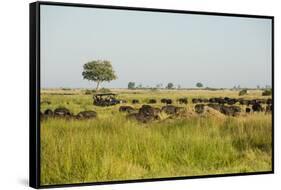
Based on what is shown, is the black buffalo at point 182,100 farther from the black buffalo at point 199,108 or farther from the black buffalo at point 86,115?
the black buffalo at point 86,115

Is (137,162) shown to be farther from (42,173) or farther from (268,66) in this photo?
(268,66)

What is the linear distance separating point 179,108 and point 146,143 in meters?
0.61

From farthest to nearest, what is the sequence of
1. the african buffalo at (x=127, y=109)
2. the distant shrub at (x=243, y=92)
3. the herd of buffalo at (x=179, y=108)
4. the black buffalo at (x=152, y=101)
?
the distant shrub at (x=243, y=92)
the black buffalo at (x=152, y=101)
the african buffalo at (x=127, y=109)
the herd of buffalo at (x=179, y=108)

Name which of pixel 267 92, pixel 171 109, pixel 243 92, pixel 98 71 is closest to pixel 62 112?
pixel 98 71

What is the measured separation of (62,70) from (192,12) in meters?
1.78

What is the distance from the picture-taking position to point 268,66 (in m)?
8.58

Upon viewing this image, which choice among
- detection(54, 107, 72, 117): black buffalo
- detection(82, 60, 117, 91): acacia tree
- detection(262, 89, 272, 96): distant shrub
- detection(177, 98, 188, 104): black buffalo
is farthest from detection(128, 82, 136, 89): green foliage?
detection(262, 89, 272, 96): distant shrub

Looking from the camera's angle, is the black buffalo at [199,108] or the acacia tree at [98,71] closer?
the acacia tree at [98,71]

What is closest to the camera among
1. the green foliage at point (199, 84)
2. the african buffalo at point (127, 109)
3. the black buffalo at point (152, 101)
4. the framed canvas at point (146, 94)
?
the framed canvas at point (146, 94)

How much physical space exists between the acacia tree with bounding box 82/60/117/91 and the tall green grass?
366 mm

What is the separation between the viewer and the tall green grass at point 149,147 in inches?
288

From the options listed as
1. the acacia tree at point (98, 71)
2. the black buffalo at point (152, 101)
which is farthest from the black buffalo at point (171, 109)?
the acacia tree at point (98, 71)

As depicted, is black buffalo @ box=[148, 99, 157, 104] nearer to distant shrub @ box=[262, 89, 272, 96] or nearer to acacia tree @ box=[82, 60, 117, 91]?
acacia tree @ box=[82, 60, 117, 91]

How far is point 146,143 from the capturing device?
7.76 m
